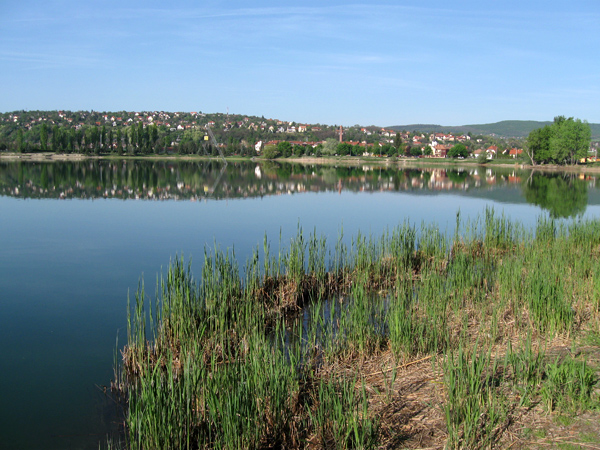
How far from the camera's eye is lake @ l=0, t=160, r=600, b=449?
16.6 ft

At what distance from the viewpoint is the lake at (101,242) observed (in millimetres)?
5062

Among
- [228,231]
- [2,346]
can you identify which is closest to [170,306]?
[2,346]

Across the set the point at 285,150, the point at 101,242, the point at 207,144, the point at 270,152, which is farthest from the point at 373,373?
the point at 207,144

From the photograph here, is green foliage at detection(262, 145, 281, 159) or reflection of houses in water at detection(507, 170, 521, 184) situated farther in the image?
green foliage at detection(262, 145, 281, 159)

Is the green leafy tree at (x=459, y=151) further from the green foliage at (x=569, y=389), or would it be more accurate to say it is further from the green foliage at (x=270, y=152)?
the green foliage at (x=569, y=389)

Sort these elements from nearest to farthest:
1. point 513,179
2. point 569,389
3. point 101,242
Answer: point 569,389, point 101,242, point 513,179

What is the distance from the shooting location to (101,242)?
12.7m

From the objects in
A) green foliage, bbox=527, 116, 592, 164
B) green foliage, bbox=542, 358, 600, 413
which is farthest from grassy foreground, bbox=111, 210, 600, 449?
green foliage, bbox=527, 116, 592, 164

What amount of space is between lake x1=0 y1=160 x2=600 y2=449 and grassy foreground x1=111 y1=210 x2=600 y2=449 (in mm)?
605

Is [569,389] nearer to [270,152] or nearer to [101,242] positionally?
[101,242]

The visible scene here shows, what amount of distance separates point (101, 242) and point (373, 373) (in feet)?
32.3

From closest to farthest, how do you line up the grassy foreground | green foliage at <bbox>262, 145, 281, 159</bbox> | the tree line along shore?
the grassy foreground < the tree line along shore < green foliage at <bbox>262, 145, 281, 159</bbox>

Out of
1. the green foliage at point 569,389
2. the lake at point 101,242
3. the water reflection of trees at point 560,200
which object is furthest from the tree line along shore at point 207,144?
the green foliage at point 569,389

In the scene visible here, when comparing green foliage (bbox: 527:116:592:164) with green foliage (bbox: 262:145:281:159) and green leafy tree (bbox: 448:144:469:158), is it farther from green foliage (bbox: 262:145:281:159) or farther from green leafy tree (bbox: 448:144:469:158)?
green foliage (bbox: 262:145:281:159)
